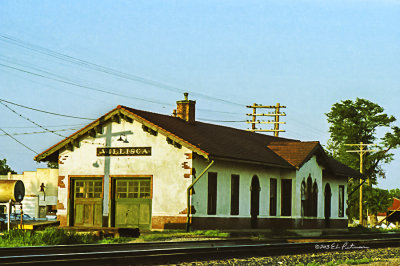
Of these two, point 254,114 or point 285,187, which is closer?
point 285,187

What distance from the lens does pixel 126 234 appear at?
2705cm

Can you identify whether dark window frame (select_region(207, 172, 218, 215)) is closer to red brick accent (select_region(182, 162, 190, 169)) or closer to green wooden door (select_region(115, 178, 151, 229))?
red brick accent (select_region(182, 162, 190, 169))

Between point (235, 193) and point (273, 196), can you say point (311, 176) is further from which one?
point (235, 193)

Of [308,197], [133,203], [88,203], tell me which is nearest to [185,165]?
[133,203]

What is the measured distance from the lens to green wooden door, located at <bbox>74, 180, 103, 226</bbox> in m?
32.1

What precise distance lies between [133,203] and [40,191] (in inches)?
1163

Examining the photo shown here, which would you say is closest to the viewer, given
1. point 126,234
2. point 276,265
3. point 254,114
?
point 276,265

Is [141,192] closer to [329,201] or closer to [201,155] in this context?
[201,155]

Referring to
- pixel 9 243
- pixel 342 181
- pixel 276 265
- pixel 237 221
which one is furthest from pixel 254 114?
pixel 276 265

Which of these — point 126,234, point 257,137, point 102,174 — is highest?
point 257,137

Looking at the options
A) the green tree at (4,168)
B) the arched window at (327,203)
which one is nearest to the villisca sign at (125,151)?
the arched window at (327,203)

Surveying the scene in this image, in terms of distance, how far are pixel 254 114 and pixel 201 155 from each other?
97.4ft

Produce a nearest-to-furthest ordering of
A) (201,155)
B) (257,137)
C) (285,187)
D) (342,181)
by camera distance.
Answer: (201,155) → (285,187) → (257,137) → (342,181)

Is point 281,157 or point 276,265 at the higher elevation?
point 281,157
